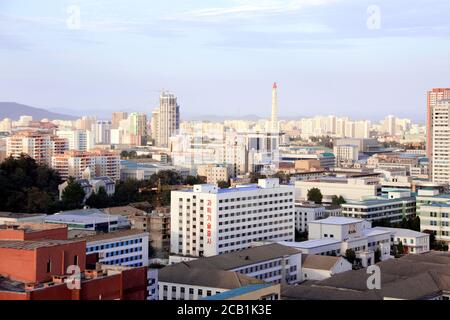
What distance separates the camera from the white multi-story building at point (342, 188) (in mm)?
15820

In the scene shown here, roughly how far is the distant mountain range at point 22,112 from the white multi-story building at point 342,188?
3278cm

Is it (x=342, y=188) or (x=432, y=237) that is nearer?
(x=432, y=237)

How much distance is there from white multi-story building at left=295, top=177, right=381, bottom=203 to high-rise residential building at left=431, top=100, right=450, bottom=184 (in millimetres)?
2549

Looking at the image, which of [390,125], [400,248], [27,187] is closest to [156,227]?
[400,248]

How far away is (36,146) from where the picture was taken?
21812mm

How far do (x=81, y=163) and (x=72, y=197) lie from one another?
6.57 metres

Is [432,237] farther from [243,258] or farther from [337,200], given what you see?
[243,258]

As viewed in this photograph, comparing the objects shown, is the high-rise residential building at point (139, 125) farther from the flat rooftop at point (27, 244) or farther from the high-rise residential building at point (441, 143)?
the flat rooftop at point (27, 244)

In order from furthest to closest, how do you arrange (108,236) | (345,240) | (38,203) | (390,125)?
1. (390,125)
2. (38,203)
3. (345,240)
4. (108,236)

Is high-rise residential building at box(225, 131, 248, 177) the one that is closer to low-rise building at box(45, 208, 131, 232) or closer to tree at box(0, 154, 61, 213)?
tree at box(0, 154, 61, 213)

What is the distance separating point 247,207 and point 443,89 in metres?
16.7
